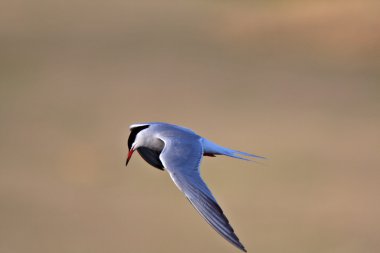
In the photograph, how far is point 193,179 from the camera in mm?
3992

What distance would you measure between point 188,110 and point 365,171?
2152 millimetres

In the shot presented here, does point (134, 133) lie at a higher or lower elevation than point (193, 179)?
higher

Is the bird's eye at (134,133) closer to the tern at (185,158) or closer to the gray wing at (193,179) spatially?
the tern at (185,158)

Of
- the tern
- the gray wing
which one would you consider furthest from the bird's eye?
the gray wing

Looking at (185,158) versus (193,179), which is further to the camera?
(185,158)

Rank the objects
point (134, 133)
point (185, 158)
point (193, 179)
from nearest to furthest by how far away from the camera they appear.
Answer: point (193, 179) → point (185, 158) → point (134, 133)

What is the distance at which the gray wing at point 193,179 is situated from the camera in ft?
11.9

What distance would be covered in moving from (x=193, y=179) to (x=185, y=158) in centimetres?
26

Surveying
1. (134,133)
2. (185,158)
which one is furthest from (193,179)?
(134,133)

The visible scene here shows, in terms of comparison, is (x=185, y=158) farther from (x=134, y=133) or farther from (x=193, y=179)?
(x=134, y=133)

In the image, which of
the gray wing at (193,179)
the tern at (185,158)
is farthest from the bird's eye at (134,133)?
the gray wing at (193,179)

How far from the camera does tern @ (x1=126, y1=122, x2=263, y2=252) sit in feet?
11.9

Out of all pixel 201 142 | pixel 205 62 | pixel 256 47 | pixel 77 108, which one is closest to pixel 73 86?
pixel 77 108

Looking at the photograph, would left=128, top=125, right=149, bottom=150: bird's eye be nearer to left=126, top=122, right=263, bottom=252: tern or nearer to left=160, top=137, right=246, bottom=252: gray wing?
left=126, top=122, right=263, bottom=252: tern
